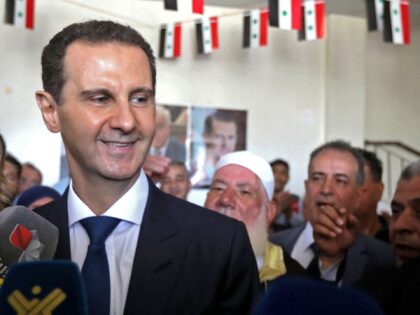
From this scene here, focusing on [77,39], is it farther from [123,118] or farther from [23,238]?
[23,238]

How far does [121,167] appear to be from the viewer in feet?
4.58

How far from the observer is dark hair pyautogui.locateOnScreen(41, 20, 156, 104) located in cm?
141

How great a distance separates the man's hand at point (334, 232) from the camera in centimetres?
278

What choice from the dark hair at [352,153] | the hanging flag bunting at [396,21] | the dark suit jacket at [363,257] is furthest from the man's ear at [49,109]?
the hanging flag bunting at [396,21]

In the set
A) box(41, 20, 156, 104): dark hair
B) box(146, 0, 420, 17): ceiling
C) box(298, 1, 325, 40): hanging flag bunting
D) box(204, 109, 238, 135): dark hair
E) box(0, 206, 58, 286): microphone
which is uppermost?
box(146, 0, 420, 17): ceiling

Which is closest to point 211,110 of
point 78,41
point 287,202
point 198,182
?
point 198,182

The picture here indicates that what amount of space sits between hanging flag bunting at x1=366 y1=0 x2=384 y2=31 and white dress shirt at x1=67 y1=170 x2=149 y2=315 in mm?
4282

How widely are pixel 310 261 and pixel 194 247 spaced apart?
1.64 m

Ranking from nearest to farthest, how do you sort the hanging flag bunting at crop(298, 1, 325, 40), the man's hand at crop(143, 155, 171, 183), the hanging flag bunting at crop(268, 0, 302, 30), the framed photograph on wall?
the man's hand at crop(143, 155, 171, 183) → the hanging flag bunting at crop(268, 0, 302, 30) → the hanging flag bunting at crop(298, 1, 325, 40) → the framed photograph on wall

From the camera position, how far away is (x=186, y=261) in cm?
140

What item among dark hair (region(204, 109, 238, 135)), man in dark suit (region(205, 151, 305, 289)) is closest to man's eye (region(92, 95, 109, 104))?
man in dark suit (region(205, 151, 305, 289))

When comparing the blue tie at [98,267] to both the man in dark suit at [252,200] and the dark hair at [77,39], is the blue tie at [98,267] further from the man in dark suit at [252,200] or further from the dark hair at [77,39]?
the man in dark suit at [252,200]

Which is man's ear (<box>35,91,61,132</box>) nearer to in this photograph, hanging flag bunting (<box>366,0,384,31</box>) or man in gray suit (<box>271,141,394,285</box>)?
man in gray suit (<box>271,141,394,285</box>)

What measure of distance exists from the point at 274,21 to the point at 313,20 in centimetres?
119
